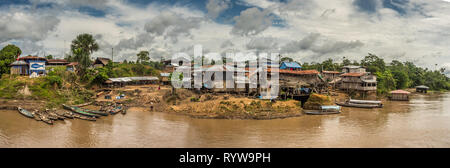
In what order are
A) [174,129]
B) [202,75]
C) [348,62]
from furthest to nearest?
[348,62]
[202,75]
[174,129]

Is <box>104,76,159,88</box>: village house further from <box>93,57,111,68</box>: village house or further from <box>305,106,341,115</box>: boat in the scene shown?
<box>305,106,341,115</box>: boat

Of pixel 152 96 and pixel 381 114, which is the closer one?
pixel 381 114

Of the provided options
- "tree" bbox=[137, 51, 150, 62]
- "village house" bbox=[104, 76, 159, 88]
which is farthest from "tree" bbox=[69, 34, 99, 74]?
"tree" bbox=[137, 51, 150, 62]

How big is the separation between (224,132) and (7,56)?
35599 mm

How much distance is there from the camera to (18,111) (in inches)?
939

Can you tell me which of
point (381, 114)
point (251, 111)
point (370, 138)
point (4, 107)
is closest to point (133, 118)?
point (251, 111)

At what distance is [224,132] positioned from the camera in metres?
18.0

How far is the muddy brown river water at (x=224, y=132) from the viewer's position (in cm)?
1574

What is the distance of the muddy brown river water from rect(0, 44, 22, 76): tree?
12.0 metres

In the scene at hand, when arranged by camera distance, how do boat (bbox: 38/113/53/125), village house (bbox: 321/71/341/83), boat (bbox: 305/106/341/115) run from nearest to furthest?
boat (bbox: 38/113/53/125) → boat (bbox: 305/106/341/115) → village house (bbox: 321/71/341/83)

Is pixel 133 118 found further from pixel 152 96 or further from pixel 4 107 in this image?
pixel 4 107

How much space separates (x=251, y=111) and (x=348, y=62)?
5153 cm

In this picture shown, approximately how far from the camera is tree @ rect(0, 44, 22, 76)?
1251 inches
